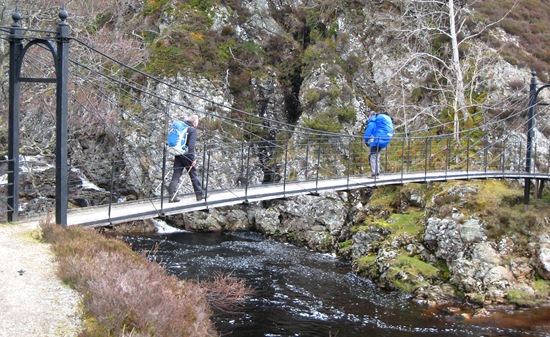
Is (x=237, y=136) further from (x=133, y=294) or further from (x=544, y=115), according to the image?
(x=133, y=294)

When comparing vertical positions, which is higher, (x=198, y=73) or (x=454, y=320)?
(x=198, y=73)

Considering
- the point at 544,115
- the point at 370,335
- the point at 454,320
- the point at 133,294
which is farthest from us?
the point at 544,115

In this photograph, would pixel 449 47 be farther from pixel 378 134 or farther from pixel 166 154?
pixel 166 154

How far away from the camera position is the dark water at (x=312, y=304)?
9648 millimetres

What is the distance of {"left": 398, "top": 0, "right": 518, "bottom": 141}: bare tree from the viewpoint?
1894 centimetres

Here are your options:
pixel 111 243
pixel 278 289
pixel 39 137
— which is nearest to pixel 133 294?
pixel 111 243

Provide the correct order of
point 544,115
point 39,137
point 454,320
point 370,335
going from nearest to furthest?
point 370,335, point 454,320, point 39,137, point 544,115

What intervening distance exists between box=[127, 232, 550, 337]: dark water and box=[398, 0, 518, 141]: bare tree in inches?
328

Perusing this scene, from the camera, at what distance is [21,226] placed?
24.3 feet

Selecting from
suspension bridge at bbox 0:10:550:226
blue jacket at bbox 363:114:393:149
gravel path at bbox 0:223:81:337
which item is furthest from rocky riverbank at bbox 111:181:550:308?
gravel path at bbox 0:223:81:337

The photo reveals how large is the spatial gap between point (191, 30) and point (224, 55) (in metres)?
1.73

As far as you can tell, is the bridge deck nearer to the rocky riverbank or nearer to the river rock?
the rocky riverbank

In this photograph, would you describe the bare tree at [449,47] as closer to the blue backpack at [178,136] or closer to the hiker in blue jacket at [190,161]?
the hiker in blue jacket at [190,161]

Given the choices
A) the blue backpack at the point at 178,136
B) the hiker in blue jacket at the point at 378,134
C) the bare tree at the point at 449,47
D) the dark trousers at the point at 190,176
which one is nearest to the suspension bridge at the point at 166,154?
the dark trousers at the point at 190,176
